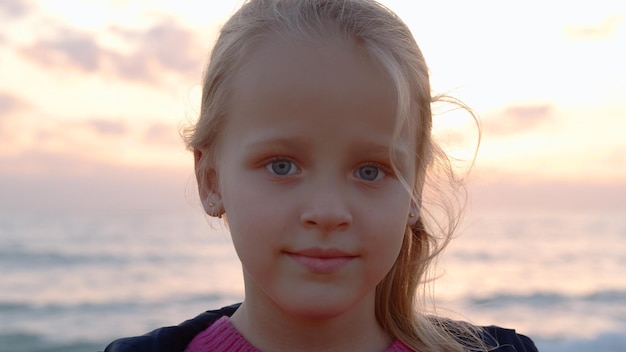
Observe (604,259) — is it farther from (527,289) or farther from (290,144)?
(290,144)

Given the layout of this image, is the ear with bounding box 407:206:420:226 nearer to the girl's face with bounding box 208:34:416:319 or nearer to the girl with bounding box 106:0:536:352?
the girl with bounding box 106:0:536:352

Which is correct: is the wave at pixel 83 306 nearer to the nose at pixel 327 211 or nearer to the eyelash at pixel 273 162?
the eyelash at pixel 273 162

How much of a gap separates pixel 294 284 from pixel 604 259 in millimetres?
21759

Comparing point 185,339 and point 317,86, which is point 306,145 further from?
point 185,339

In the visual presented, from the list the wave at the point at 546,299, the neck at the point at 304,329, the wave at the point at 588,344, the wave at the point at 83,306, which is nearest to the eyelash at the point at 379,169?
the neck at the point at 304,329

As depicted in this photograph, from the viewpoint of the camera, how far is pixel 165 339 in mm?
2547

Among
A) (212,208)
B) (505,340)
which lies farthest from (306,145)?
(505,340)

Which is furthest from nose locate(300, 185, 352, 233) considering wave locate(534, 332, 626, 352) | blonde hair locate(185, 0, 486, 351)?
wave locate(534, 332, 626, 352)

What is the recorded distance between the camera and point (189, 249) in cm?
2189

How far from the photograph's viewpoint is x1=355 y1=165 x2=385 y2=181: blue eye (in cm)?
221

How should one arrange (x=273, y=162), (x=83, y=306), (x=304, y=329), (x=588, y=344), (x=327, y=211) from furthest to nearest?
(x=83, y=306) < (x=588, y=344) < (x=304, y=329) < (x=273, y=162) < (x=327, y=211)

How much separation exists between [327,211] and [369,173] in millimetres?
207

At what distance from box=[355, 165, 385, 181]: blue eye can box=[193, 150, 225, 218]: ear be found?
1.81 feet

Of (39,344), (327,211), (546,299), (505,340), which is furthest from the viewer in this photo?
(546,299)
